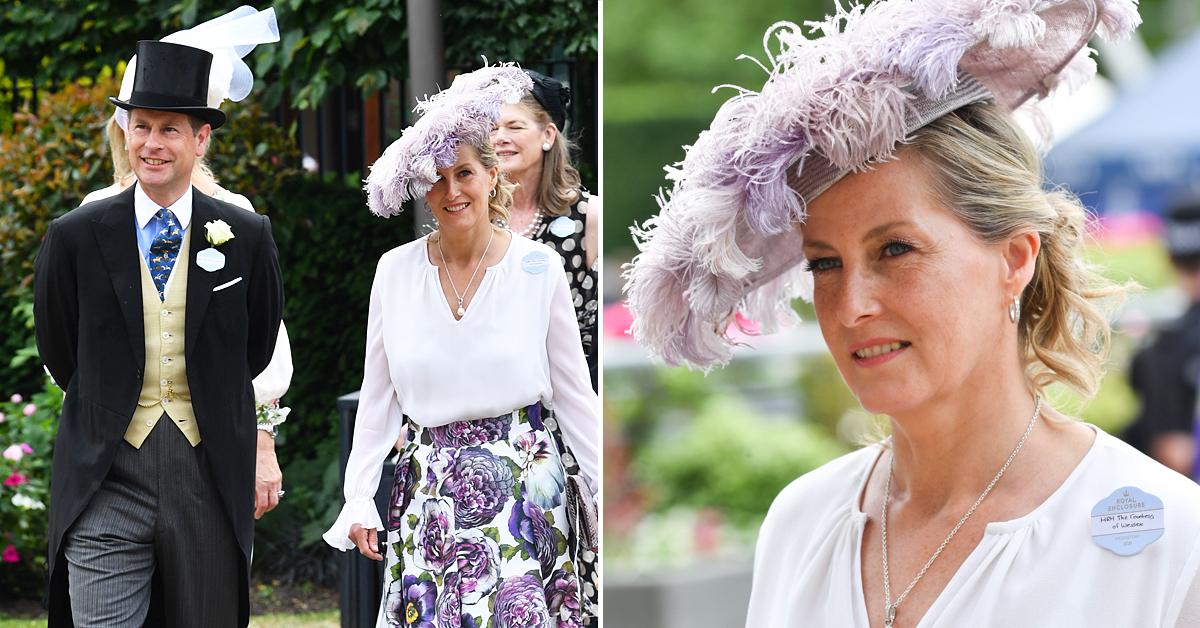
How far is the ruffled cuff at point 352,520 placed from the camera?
3956mm

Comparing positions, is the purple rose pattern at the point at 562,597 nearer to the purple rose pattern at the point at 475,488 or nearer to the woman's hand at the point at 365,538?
the purple rose pattern at the point at 475,488

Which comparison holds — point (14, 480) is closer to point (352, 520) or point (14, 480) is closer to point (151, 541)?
point (151, 541)

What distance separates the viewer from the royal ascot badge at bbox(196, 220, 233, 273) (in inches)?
153

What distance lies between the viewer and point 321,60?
7465mm

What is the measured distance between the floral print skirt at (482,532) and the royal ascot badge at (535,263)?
1.19ft

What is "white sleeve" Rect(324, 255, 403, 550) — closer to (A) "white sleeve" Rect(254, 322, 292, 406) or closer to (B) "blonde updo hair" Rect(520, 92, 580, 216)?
(A) "white sleeve" Rect(254, 322, 292, 406)

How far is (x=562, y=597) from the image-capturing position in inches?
154

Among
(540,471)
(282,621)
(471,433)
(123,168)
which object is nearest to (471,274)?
(471,433)

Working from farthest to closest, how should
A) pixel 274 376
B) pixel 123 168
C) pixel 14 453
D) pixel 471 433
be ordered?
1. pixel 14 453
2. pixel 123 168
3. pixel 274 376
4. pixel 471 433

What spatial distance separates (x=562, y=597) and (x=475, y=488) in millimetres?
390

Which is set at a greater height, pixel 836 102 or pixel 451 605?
pixel 836 102

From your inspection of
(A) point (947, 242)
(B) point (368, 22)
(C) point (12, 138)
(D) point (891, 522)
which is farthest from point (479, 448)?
(C) point (12, 138)

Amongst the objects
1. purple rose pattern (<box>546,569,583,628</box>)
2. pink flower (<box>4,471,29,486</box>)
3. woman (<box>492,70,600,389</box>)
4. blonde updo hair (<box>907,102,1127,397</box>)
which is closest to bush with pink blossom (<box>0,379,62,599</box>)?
pink flower (<box>4,471,29,486</box>)

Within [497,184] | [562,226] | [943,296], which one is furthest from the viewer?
[562,226]
